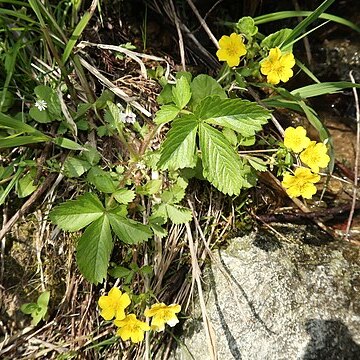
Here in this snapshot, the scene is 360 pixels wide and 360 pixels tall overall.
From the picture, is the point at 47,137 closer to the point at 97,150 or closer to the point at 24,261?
the point at 97,150

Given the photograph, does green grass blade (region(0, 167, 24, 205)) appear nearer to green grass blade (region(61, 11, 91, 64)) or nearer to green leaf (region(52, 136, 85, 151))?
green leaf (region(52, 136, 85, 151))

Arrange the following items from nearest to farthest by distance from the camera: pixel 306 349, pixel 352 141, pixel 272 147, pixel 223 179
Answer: pixel 223 179
pixel 306 349
pixel 272 147
pixel 352 141

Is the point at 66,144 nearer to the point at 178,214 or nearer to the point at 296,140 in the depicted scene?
the point at 178,214

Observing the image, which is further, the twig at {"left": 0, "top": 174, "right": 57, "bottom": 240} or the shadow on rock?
the twig at {"left": 0, "top": 174, "right": 57, "bottom": 240}

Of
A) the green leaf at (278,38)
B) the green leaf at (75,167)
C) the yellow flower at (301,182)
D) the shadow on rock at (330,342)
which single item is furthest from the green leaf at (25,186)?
the shadow on rock at (330,342)

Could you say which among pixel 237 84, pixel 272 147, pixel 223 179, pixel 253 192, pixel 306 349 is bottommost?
pixel 306 349

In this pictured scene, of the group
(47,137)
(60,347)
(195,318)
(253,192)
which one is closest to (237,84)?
(253,192)

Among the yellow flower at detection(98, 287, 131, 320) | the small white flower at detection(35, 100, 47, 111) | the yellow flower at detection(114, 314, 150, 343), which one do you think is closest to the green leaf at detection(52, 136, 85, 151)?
the small white flower at detection(35, 100, 47, 111)
